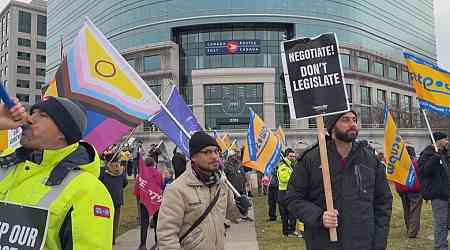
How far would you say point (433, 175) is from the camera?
7.13 metres

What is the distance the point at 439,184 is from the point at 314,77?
430 cm

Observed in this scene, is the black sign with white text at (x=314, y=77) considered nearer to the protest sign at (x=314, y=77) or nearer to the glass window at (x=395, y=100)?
the protest sign at (x=314, y=77)

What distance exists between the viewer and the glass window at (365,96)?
224 ft

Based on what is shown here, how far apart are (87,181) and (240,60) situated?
203ft

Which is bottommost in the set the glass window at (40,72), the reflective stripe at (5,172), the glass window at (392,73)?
the reflective stripe at (5,172)

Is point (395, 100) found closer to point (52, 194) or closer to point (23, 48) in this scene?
point (52, 194)

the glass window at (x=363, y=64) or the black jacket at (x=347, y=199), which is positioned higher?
the glass window at (x=363, y=64)

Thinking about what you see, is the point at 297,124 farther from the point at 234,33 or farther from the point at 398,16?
the point at 398,16

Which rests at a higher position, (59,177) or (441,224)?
(59,177)

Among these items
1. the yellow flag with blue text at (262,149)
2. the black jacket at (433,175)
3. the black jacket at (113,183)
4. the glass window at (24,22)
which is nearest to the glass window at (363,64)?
the yellow flag with blue text at (262,149)

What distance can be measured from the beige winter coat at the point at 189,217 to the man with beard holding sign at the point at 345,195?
0.67 meters

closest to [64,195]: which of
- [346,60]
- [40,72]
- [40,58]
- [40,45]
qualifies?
[346,60]

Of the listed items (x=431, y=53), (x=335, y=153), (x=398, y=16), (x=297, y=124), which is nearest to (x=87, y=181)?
(x=335, y=153)

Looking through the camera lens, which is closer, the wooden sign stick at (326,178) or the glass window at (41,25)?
the wooden sign stick at (326,178)
